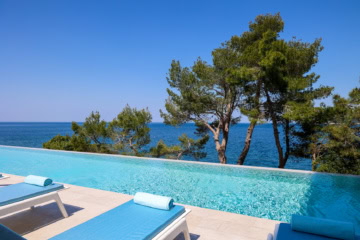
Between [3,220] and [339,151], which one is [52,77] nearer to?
[3,220]

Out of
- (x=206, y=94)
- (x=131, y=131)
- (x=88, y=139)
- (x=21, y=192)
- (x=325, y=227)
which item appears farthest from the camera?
(x=88, y=139)

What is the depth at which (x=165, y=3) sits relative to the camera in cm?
1255

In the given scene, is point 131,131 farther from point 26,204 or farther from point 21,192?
point 26,204

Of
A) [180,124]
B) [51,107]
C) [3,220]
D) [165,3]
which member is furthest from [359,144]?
[51,107]

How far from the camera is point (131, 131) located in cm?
1373

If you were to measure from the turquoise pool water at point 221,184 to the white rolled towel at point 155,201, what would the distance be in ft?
6.80

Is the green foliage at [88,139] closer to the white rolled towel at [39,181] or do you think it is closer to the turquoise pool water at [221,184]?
the turquoise pool water at [221,184]

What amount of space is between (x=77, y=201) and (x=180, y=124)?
7.85m

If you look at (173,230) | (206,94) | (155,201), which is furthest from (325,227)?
(206,94)

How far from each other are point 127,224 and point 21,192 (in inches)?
76.6

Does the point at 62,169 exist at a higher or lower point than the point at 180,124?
lower

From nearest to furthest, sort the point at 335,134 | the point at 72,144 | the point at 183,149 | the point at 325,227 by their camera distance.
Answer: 1. the point at 325,227
2. the point at 335,134
3. the point at 183,149
4. the point at 72,144

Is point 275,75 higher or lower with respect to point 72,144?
higher

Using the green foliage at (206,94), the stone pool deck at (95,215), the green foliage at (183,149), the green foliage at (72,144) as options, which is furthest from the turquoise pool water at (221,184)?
the green foliage at (72,144)
